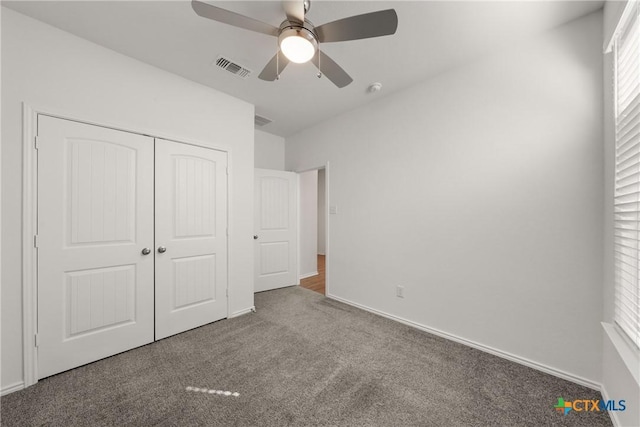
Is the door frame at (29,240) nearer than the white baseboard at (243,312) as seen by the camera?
Yes

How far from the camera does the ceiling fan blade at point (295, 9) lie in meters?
1.30

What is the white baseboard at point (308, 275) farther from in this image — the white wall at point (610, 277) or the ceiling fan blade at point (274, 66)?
the white wall at point (610, 277)

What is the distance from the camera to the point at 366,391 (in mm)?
1609

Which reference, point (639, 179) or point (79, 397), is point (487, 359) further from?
point (79, 397)

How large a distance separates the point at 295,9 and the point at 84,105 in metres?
1.93

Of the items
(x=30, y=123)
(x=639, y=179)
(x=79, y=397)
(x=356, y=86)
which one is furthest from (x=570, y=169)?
(x=30, y=123)

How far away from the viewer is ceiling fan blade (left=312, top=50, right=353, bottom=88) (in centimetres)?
160

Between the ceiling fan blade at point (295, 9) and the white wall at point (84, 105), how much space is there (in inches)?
65.1

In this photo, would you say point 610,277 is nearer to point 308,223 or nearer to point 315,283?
point 315,283

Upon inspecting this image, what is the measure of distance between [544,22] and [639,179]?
1.38 m

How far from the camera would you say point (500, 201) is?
198 centimetres

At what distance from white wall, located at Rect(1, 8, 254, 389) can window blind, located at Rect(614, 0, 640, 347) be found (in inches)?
Result: 124

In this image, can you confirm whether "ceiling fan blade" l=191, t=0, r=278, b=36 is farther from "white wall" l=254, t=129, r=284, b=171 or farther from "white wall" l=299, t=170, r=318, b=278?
"white wall" l=299, t=170, r=318, b=278

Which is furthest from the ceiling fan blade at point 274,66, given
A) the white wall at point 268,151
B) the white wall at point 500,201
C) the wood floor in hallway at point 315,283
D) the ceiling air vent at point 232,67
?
the wood floor in hallway at point 315,283
